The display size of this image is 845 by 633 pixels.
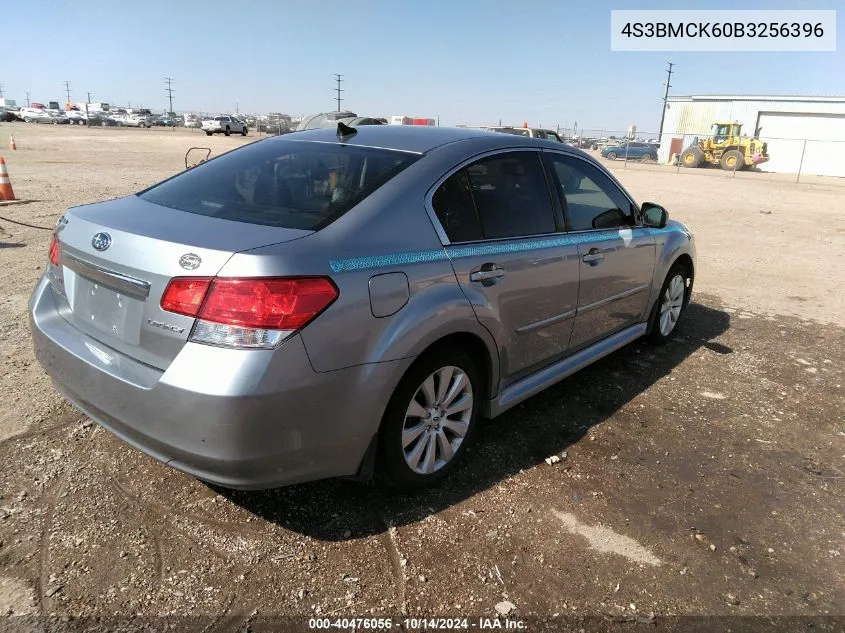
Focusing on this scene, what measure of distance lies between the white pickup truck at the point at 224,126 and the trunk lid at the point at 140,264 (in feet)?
Answer: 186

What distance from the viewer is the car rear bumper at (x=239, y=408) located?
6.93ft

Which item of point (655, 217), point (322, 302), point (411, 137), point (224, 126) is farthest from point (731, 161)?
point (224, 126)

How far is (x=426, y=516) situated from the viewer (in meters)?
2.78

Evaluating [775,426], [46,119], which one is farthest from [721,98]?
[46,119]

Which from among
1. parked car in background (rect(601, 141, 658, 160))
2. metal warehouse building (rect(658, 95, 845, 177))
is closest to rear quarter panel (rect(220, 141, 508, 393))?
metal warehouse building (rect(658, 95, 845, 177))

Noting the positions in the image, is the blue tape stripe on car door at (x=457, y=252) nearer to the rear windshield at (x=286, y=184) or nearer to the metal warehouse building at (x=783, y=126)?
the rear windshield at (x=286, y=184)

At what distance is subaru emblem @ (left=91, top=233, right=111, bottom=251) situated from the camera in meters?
2.44

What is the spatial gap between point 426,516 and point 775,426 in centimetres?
254

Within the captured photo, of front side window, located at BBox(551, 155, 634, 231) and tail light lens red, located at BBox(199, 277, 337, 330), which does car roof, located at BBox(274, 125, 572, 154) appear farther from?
tail light lens red, located at BBox(199, 277, 337, 330)

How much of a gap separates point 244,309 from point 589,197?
2.67 m

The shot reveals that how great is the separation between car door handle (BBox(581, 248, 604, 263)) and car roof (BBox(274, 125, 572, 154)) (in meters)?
Answer: 0.72

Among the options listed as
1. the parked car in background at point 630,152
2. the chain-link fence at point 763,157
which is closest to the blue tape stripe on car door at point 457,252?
the chain-link fence at point 763,157

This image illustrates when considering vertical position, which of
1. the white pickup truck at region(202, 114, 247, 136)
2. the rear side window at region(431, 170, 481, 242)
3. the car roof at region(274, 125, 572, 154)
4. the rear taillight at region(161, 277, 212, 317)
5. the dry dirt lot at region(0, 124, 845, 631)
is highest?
the white pickup truck at region(202, 114, 247, 136)

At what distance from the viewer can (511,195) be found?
3.29 m
